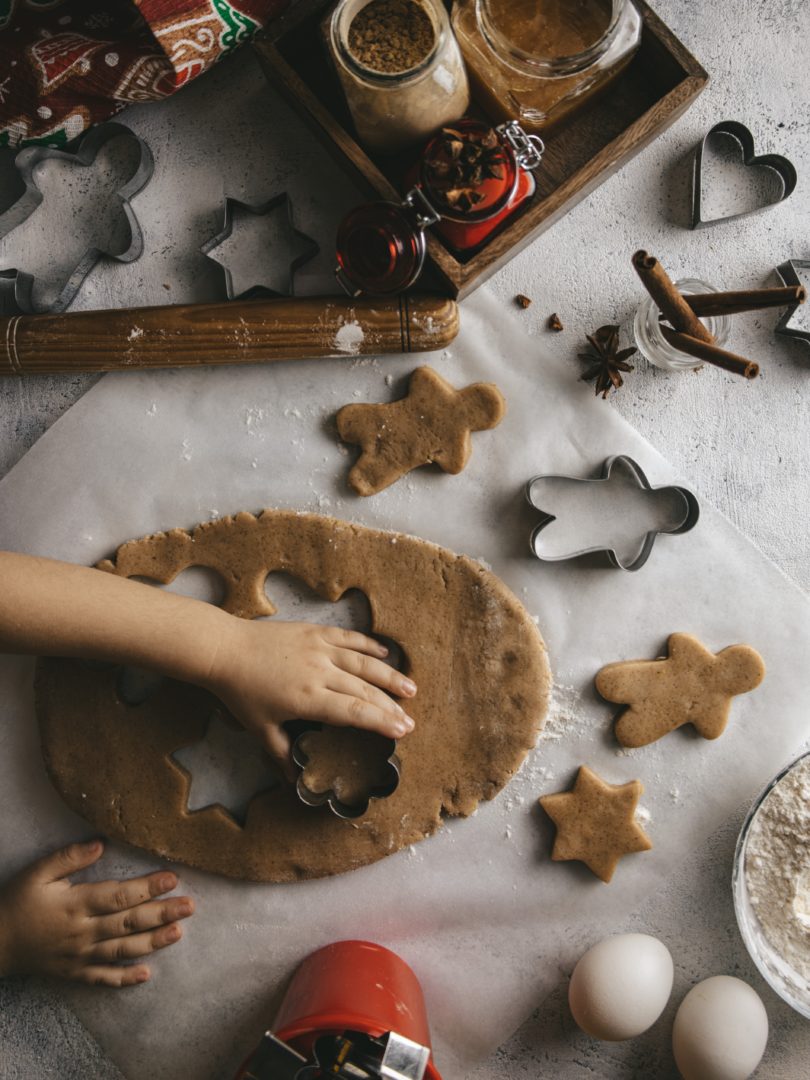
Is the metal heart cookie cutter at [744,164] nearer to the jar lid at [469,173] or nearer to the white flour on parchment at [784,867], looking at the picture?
the jar lid at [469,173]

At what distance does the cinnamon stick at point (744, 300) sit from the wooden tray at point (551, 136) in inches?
7.8

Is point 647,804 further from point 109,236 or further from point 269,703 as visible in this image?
point 109,236

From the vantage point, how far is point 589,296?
114 centimetres

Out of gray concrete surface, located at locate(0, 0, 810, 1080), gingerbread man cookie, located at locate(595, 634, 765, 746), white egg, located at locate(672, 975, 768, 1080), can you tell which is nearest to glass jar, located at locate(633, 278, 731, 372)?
gray concrete surface, located at locate(0, 0, 810, 1080)

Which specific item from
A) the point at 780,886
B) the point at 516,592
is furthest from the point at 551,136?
the point at 780,886

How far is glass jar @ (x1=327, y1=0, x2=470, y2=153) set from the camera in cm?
89

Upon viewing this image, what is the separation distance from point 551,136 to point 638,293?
0.23 meters

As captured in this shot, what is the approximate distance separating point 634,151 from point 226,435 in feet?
2.05

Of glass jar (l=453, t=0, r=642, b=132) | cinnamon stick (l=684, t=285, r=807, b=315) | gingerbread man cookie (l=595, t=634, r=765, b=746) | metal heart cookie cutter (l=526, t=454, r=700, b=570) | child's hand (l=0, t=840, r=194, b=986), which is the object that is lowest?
gingerbread man cookie (l=595, t=634, r=765, b=746)

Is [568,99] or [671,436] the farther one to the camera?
[671,436]

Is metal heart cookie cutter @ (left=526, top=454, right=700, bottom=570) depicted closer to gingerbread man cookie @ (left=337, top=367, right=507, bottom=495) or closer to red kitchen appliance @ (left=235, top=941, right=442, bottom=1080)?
gingerbread man cookie @ (left=337, top=367, right=507, bottom=495)

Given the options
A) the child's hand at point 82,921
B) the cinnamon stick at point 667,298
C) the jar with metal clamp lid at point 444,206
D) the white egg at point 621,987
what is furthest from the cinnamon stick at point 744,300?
the child's hand at point 82,921

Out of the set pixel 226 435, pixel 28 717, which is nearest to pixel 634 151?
pixel 226 435

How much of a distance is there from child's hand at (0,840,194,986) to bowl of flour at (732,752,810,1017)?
71cm
